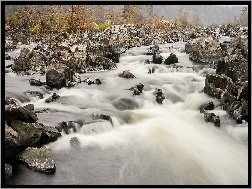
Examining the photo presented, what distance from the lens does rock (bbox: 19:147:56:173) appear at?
376cm

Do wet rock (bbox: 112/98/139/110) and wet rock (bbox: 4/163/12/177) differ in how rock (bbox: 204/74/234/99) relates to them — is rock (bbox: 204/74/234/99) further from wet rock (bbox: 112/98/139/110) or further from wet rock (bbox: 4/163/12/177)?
wet rock (bbox: 4/163/12/177)

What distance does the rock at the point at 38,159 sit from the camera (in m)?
3.76

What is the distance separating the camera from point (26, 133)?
406cm

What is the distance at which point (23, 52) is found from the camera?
979 centimetres

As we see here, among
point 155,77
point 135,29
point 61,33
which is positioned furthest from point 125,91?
point 135,29

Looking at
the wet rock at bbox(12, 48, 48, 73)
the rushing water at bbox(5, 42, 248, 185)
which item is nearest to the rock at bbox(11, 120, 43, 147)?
the rushing water at bbox(5, 42, 248, 185)

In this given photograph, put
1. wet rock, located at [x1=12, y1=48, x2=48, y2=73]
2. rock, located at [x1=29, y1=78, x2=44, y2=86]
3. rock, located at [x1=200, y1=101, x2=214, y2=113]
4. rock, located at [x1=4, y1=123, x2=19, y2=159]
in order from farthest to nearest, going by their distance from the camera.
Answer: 1. wet rock, located at [x1=12, y1=48, x2=48, y2=73]
2. rock, located at [x1=29, y1=78, x2=44, y2=86]
3. rock, located at [x1=200, y1=101, x2=214, y2=113]
4. rock, located at [x1=4, y1=123, x2=19, y2=159]

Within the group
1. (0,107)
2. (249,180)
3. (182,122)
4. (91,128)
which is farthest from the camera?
(182,122)

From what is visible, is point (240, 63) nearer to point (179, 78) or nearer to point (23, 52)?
point (179, 78)

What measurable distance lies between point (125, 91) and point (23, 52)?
443cm

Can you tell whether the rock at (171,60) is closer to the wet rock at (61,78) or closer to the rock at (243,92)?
the wet rock at (61,78)

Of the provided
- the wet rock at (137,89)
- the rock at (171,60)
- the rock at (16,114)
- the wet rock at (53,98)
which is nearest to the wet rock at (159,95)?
the wet rock at (137,89)

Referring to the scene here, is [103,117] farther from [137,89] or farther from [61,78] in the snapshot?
[61,78]

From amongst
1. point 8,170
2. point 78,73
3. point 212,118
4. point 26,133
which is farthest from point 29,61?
point 8,170
